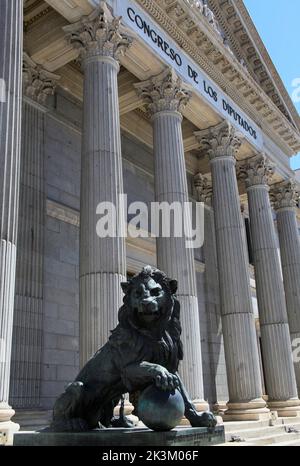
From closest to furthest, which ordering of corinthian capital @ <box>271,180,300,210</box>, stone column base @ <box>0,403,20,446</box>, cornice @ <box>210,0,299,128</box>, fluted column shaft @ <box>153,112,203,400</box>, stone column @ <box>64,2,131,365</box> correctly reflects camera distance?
stone column base @ <box>0,403,20,446</box> → stone column @ <box>64,2,131,365</box> → fluted column shaft @ <box>153,112,203,400</box> → cornice @ <box>210,0,299,128</box> → corinthian capital @ <box>271,180,300,210</box>

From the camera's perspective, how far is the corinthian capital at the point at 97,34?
43.7 feet

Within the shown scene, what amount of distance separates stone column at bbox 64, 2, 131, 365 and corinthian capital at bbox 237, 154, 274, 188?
981 cm

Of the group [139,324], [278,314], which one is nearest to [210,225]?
[278,314]

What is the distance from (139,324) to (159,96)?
1222 centimetres

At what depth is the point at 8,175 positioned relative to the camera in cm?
920

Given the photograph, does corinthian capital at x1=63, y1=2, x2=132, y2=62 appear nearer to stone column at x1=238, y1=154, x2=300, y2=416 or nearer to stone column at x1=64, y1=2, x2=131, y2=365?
stone column at x1=64, y1=2, x2=131, y2=365

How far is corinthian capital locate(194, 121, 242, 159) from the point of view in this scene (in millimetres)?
19375

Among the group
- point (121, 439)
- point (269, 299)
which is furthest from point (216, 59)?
point (121, 439)

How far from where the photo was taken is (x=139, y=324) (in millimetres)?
5211

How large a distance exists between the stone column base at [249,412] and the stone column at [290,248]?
7069 mm

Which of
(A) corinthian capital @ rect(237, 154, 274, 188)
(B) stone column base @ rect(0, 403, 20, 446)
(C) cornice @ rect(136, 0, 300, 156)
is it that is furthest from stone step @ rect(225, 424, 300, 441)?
(C) cornice @ rect(136, 0, 300, 156)

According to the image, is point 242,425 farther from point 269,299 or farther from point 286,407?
point 269,299
